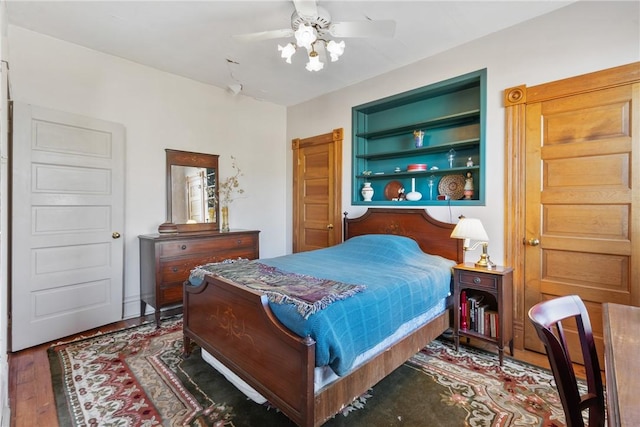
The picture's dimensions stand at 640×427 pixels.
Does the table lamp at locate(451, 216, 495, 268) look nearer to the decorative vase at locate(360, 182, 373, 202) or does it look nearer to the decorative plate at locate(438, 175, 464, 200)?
the decorative plate at locate(438, 175, 464, 200)

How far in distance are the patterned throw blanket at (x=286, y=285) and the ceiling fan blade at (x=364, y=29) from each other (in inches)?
69.6

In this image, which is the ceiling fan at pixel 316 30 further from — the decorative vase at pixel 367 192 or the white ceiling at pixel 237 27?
the decorative vase at pixel 367 192

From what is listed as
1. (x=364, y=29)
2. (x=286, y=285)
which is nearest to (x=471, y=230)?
(x=286, y=285)

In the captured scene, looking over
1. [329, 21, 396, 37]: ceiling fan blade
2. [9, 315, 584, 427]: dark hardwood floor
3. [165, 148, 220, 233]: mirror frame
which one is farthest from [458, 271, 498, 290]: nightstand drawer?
[165, 148, 220, 233]: mirror frame

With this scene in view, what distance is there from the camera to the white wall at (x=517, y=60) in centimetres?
226

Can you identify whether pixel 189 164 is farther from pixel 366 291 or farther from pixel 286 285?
pixel 366 291

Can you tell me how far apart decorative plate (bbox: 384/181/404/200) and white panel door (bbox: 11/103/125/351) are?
9.93 ft

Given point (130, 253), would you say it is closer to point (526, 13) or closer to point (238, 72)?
point (238, 72)

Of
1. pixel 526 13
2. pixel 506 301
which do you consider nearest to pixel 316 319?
pixel 506 301

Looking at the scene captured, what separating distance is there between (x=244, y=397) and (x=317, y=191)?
2.99m

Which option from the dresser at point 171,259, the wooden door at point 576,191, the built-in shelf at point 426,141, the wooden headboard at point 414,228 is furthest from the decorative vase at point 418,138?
the dresser at point 171,259

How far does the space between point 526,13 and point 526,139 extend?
3.44 ft

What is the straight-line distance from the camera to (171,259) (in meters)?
3.16

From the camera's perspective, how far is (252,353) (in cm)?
173
